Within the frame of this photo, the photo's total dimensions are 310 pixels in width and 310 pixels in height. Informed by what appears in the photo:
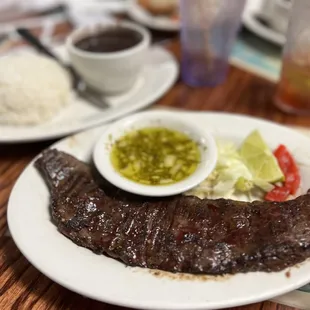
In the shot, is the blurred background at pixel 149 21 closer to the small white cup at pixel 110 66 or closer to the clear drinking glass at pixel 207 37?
the clear drinking glass at pixel 207 37

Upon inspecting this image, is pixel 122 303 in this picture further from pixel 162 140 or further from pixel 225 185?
pixel 162 140

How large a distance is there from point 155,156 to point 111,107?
2.66 feet

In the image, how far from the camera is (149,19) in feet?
13.1

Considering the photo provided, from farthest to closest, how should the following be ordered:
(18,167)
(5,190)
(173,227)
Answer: (18,167)
(5,190)
(173,227)

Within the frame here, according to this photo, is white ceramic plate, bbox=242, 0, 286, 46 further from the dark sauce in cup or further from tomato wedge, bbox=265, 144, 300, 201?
tomato wedge, bbox=265, 144, 300, 201

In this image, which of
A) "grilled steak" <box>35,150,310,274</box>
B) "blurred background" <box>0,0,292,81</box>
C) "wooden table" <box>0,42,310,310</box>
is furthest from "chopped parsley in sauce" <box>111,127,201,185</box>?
"blurred background" <box>0,0,292,81</box>

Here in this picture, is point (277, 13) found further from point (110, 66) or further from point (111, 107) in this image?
point (111, 107)

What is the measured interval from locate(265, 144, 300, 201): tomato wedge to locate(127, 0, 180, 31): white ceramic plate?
1.97 meters

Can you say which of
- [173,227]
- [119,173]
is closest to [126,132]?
[119,173]

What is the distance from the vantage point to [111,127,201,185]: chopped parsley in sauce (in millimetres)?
2113

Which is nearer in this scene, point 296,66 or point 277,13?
point 296,66

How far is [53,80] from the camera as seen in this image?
115 inches

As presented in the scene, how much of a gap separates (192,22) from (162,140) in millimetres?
1128

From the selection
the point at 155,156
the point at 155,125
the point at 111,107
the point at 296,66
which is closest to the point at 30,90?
the point at 111,107
